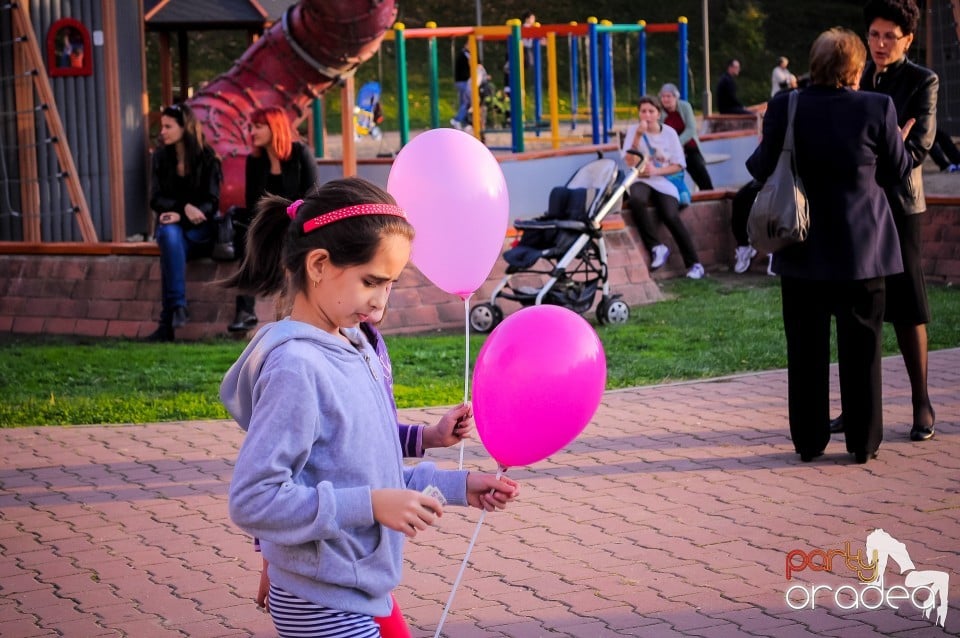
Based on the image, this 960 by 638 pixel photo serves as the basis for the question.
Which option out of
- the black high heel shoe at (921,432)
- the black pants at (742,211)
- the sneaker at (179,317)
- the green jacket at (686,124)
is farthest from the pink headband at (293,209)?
the green jacket at (686,124)

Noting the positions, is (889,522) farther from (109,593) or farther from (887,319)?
(109,593)

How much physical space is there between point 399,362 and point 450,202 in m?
5.49

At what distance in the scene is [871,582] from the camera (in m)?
5.05

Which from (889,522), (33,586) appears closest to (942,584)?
(889,522)

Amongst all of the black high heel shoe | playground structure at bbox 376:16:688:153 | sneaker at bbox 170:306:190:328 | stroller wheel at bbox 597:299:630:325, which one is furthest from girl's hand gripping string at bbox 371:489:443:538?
playground structure at bbox 376:16:688:153

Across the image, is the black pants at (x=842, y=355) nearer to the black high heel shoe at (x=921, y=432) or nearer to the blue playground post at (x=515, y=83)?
the black high heel shoe at (x=921, y=432)

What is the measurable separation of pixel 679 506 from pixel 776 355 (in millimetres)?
4049

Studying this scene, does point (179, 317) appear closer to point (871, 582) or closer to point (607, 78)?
point (871, 582)

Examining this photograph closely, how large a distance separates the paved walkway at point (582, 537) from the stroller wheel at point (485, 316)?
3.58 m

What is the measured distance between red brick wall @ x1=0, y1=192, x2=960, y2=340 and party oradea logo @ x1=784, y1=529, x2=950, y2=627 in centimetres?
670

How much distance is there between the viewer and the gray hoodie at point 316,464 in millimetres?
2865

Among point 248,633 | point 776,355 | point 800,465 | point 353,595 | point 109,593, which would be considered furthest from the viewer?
point 776,355

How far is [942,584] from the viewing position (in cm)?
492

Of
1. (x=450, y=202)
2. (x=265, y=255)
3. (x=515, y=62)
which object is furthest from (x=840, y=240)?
(x=515, y=62)
